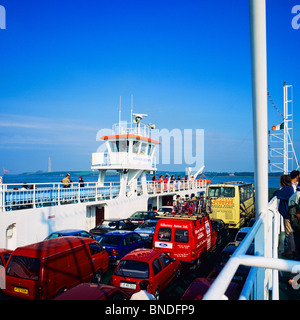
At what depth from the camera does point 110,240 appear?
39.5 ft

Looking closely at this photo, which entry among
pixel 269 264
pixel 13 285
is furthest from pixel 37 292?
pixel 269 264

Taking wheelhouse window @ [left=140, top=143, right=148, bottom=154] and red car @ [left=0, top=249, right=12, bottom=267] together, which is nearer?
red car @ [left=0, top=249, right=12, bottom=267]

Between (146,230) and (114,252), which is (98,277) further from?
(146,230)

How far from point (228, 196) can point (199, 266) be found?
29.4 feet

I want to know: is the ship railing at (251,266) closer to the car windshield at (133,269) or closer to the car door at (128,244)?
the car windshield at (133,269)

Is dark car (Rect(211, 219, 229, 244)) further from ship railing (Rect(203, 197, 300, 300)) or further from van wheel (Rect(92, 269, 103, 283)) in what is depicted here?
ship railing (Rect(203, 197, 300, 300))

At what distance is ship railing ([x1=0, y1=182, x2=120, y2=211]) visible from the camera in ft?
42.9

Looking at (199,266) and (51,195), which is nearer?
(199,266)

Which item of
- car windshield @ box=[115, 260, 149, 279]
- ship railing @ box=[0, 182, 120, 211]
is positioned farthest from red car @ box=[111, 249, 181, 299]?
ship railing @ box=[0, 182, 120, 211]

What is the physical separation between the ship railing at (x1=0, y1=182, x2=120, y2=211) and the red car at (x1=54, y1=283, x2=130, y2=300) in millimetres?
8298

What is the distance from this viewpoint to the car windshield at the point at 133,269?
7.96 metres

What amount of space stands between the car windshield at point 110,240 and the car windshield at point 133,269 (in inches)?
144

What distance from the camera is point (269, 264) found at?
192 cm
